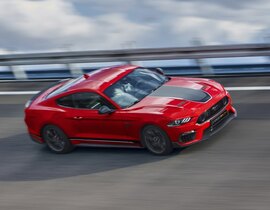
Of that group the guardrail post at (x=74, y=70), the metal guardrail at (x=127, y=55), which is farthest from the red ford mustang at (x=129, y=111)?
the guardrail post at (x=74, y=70)

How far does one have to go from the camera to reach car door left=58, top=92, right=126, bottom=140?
412 inches

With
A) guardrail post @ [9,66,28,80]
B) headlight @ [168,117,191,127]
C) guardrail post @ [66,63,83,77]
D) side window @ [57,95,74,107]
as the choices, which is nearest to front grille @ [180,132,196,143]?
headlight @ [168,117,191,127]

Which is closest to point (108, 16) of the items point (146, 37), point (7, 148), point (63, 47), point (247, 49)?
point (146, 37)

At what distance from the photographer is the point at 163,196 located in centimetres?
867

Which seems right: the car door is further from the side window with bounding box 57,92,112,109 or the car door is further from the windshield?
the windshield

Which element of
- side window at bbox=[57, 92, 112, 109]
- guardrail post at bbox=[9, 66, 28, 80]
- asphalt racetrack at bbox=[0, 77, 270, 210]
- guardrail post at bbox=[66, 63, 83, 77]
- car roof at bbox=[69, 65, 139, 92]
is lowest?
asphalt racetrack at bbox=[0, 77, 270, 210]

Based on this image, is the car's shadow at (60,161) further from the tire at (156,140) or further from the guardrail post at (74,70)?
the guardrail post at (74,70)

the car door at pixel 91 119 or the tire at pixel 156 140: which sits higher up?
the car door at pixel 91 119

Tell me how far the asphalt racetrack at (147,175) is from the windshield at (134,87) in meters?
0.87

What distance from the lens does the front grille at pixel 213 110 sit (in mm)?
10148

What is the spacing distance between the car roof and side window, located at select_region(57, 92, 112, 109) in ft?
0.40

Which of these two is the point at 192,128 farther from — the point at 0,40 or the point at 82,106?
the point at 0,40

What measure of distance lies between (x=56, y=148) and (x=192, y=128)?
8.48 feet

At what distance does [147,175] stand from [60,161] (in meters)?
1.92
